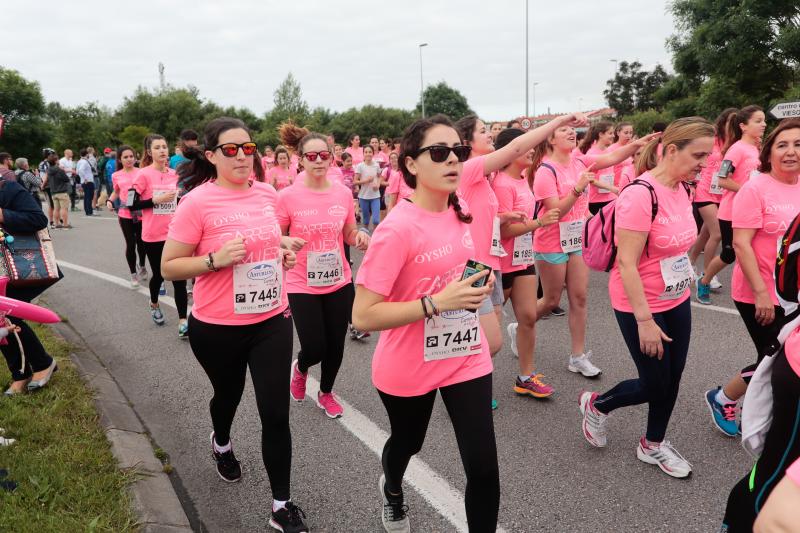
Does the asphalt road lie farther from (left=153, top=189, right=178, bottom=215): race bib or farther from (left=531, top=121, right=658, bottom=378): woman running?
(left=153, top=189, right=178, bottom=215): race bib

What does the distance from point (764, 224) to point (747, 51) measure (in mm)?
26496

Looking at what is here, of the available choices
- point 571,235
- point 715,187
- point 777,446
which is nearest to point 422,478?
point 777,446

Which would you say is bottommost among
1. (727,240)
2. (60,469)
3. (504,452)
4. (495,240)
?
(504,452)

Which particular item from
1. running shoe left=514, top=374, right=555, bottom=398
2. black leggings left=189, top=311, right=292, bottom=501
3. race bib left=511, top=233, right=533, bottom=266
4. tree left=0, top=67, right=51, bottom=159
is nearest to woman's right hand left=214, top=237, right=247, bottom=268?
black leggings left=189, top=311, right=292, bottom=501

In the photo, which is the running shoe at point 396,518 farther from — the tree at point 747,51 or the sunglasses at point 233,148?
the tree at point 747,51

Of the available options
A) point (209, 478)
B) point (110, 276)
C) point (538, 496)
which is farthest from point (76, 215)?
point (538, 496)

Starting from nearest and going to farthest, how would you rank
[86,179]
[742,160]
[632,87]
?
[742,160] < [86,179] < [632,87]

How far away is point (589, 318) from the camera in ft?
20.7

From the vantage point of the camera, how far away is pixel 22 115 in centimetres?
4747

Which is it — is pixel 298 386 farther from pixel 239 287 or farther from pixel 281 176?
pixel 281 176

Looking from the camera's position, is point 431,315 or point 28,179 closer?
point 431,315

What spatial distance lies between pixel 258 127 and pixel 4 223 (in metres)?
69.5

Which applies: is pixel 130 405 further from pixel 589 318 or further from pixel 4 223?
pixel 589 318

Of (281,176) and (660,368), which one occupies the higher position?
(281,176)
